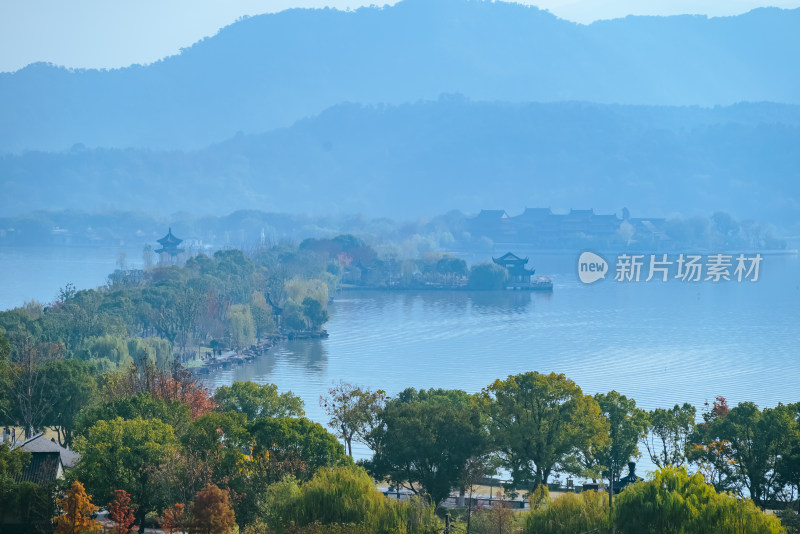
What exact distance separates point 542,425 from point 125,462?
5513 mm

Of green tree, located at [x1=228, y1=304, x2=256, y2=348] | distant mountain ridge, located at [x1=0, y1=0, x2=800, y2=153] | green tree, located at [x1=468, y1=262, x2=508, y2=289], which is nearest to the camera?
green tree, located at [x1=228, y1=304, x2=256, y2=348]

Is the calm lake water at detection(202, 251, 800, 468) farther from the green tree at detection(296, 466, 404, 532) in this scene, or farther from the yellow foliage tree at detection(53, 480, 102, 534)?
the yellow foliage tree at detection(53, 480, 102, 534)

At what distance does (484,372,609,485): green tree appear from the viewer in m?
14.3

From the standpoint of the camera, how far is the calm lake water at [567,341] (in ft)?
82.8

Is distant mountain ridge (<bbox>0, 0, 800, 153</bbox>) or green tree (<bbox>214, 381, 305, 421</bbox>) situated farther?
distant mountain ridge (<bbox>0, 0, 800, 153</bbox>)

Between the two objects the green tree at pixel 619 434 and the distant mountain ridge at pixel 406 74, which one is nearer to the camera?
the green tree at pixel 619 434

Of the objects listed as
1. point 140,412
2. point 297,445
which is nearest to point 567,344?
point 140,412

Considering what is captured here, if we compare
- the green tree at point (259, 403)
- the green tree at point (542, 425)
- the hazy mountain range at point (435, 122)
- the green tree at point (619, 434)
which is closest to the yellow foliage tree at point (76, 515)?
the green tree at point (259, 403)

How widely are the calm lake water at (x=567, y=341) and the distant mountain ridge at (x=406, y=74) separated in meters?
133

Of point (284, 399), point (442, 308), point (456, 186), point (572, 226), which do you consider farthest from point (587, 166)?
point (284, 399)

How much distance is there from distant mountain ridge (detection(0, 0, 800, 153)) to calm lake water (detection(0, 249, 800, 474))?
133m

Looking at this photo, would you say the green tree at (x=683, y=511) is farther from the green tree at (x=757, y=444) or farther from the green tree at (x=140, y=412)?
the green tree at (x=140, y=412)

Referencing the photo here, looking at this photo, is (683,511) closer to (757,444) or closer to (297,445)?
(757,444)

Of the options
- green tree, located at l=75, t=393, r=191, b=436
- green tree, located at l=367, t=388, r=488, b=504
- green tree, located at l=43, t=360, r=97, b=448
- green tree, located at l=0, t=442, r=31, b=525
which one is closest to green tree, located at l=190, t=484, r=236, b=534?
green tree, located at l=0, t=442, r=31, b=525
